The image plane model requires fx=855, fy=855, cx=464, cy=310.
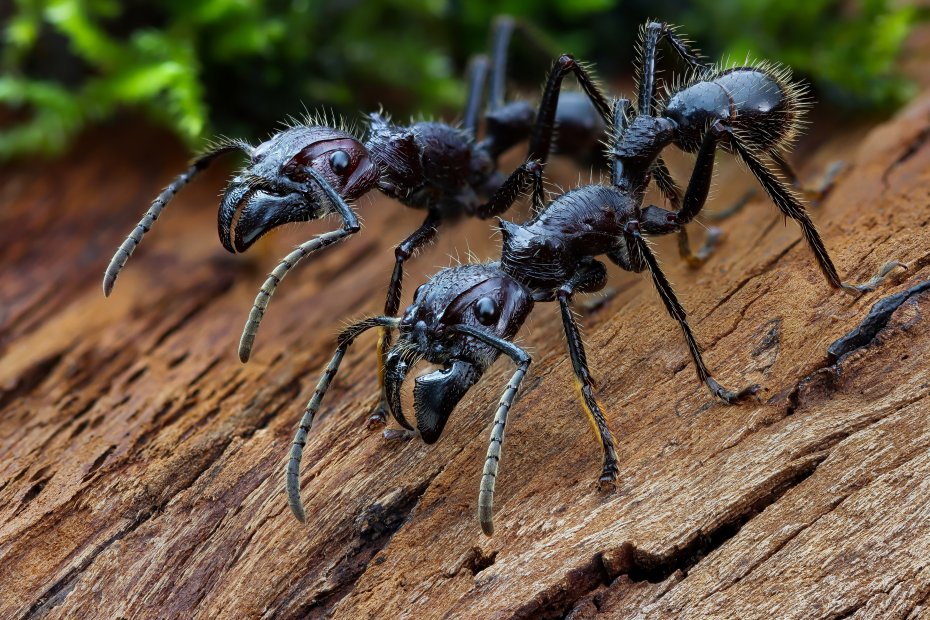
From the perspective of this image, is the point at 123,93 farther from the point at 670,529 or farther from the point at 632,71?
the point at 670,529

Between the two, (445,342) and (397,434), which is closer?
(445,342)

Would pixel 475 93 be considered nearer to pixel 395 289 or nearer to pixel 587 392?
pixel 395 289

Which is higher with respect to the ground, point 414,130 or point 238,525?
point 414,130

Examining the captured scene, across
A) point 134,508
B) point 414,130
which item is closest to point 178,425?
point 134,508

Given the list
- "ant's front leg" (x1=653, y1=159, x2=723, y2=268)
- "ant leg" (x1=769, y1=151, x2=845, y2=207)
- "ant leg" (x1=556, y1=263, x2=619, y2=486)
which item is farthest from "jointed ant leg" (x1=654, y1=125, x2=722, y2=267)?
"ant leg" (x1=556, y1=263, x2=619, y2=486)

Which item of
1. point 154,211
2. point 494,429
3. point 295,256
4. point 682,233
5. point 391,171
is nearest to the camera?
point 494,429

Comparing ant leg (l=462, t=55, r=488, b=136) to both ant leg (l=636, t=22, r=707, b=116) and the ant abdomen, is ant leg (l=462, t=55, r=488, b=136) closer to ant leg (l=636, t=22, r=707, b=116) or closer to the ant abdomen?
ant leg (l=636, t=22, r=707, b=116)

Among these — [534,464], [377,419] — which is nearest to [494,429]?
[534,464]

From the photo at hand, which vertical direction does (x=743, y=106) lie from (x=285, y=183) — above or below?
below
